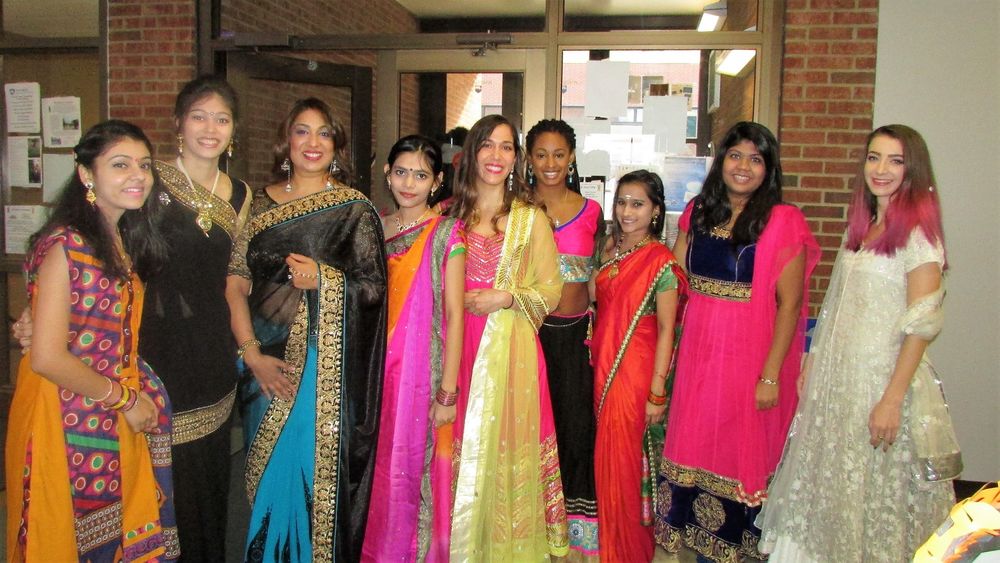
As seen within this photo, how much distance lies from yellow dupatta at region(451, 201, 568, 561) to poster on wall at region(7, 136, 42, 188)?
142 inches

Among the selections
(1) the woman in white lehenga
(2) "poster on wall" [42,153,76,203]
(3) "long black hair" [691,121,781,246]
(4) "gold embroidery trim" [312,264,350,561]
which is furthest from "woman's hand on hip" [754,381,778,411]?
(2) "poster on wall" [42,153,76,203]

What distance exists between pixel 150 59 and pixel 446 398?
3.11m

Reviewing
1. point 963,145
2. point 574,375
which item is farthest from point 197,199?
point 963,145

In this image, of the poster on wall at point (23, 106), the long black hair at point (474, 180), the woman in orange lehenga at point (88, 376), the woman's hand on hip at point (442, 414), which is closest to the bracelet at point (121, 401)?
the woman in orange lehenga at point (88, 376)

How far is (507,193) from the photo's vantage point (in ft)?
8.21

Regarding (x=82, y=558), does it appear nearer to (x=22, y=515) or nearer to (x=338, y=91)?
(x=22, y=515)

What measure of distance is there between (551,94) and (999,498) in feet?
11.2

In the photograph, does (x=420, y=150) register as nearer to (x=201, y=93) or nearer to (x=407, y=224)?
(x=407, y=224)

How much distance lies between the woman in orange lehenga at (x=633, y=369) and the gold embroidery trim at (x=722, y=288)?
65 millimetres

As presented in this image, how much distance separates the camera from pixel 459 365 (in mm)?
2414

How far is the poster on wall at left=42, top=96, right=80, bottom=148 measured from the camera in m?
4.49

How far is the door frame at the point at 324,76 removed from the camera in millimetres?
4246

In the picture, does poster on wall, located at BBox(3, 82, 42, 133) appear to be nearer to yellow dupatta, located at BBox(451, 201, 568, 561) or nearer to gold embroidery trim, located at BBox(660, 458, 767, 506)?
yellow dupatta, located at BBox(451, 201, 568, 561)

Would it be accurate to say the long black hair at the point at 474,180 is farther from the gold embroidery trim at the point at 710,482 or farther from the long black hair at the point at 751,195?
the gold embroidery trim at the point at 710,482
